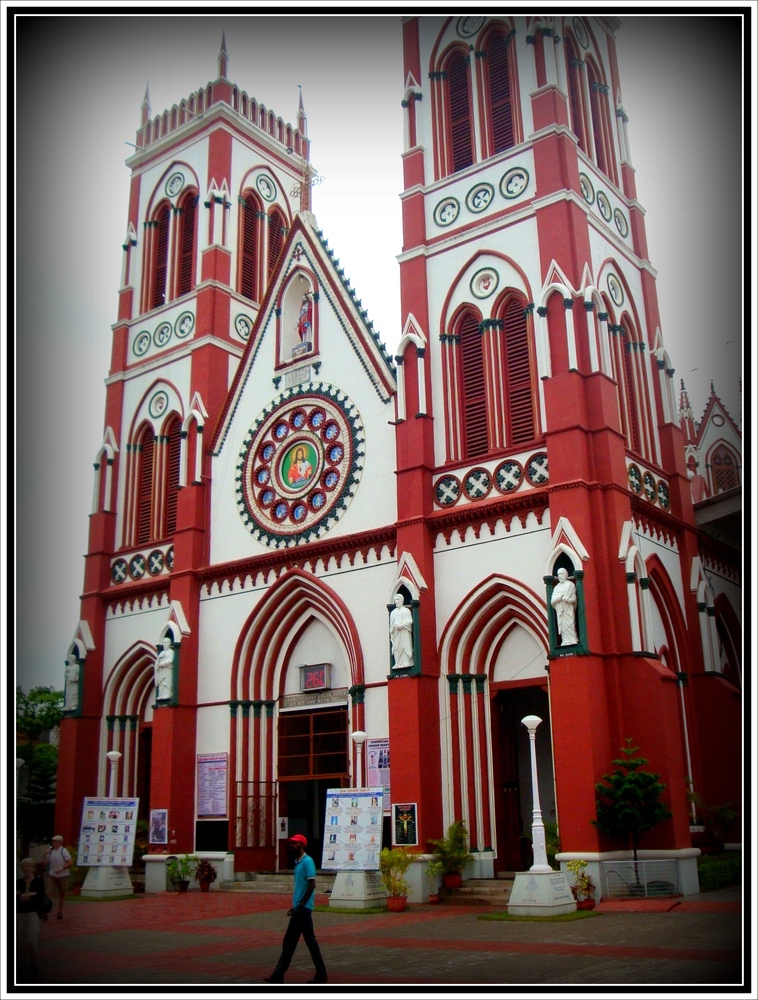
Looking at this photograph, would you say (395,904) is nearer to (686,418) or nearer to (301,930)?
(301,930)

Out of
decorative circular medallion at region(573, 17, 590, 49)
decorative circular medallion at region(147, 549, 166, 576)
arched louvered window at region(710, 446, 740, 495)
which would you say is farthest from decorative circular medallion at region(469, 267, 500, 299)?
arched louvered window at region(710, 446, 740, 495)

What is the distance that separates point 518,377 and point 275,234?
51.6 ft

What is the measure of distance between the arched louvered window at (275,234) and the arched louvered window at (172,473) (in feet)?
24.4

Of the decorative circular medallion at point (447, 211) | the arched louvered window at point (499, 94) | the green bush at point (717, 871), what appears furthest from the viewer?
the decorative circular medallion at point (447, 211)

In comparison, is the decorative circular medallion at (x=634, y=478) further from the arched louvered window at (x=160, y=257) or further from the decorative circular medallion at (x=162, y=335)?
the arched louvered window at (x=160, y=257)

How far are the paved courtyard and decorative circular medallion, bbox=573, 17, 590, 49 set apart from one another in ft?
73.0

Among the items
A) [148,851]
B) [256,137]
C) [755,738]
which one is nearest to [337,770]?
[148,851]

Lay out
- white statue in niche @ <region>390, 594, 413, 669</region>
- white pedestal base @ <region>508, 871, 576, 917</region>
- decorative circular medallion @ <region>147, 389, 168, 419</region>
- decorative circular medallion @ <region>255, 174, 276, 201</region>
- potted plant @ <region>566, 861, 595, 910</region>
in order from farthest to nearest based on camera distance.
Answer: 1. decorative circular medallion @ <region>255, 174, 276, 201</region>
2. decorative circular medallion @ <region>147, 389, 168, 419</region>
3. white statue in niche @ <region>390, 594, 413, 669</region>
4. potted plant @ <region>566, 861, 595, 910</region>
5. white pedestal base @ <region>508, 871, 576, 917</region>

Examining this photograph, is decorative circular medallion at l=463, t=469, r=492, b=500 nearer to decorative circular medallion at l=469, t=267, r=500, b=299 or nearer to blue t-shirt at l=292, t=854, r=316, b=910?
decorative circular medallion at l=469, t=267, r=500, b=299

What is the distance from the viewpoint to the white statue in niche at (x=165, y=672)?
93.9 ft

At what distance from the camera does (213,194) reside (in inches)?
1368

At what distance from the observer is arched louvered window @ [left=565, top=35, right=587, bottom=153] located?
27266 mm

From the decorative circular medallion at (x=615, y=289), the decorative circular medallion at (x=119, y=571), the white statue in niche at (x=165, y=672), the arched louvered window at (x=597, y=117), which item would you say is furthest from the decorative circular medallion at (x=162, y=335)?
the decorative circular medallion at (x=615, y=289)

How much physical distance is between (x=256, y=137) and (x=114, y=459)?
1273cm
